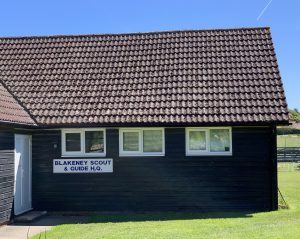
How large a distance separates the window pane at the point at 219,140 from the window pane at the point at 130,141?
2.28 meters

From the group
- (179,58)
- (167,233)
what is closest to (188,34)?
(179,58)

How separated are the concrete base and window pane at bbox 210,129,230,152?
543 centimetres

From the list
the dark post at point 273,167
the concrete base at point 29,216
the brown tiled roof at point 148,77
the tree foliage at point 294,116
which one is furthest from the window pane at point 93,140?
the tree foliage at point 294,116

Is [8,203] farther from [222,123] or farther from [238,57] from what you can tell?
[238,57]

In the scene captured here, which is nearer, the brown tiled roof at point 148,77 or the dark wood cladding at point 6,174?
the dark wood cladding at point 6,174

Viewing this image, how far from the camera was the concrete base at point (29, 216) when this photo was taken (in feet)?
46.5

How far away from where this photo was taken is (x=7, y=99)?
15688mm

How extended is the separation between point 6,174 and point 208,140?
19.4 feet

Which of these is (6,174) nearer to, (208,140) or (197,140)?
(197,140)

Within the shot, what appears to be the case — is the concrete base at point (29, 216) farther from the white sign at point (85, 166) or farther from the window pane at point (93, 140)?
the window pane at point (93, 140)

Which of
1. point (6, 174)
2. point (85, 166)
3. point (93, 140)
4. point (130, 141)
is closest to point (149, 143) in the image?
point (130, 141)

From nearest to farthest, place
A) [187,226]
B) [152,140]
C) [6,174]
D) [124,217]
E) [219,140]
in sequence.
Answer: [187,226], [6,174], [124,217], [219,140], [152,140]

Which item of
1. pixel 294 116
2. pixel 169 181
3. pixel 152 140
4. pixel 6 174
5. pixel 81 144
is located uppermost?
pixel 294 116

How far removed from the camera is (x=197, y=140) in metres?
15.6
